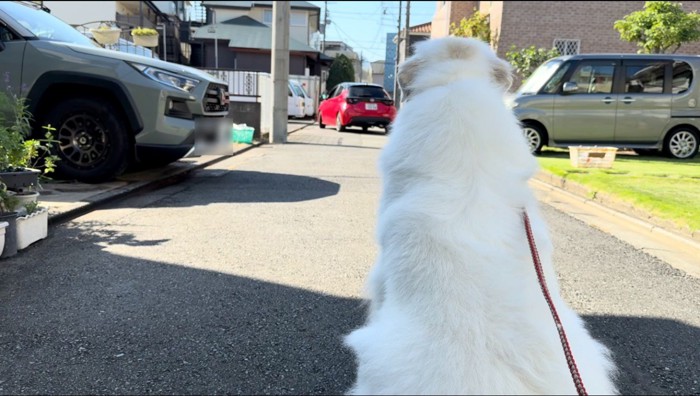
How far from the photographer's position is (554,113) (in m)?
10.8

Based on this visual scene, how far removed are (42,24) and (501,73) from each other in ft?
21.3

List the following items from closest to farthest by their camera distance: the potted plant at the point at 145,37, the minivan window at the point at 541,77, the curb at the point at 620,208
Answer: the curb at the point at 620,208 → the minivan window at the point at 541,77 → the potted plant at the point at 145,37

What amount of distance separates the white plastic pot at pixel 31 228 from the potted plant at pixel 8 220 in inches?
2.3

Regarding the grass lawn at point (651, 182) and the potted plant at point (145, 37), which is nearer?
the grass lawn at point (651, 182)

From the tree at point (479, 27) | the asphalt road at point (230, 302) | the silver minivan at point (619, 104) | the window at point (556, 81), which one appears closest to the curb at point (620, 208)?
the asphalt road at point (230, 302)

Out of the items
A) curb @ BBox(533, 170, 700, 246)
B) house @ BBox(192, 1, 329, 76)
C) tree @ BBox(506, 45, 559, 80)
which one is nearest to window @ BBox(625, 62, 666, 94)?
curb @ BBox(533, 170, 700, 246)

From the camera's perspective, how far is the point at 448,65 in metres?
1.72

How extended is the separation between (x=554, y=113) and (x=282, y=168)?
5.92 m

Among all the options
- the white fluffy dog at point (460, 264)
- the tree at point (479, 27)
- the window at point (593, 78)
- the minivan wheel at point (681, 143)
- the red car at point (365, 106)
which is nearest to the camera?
the white fluffy dog at point (460, 264)

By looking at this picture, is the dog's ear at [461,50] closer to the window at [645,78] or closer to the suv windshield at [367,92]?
the window at [645,78]

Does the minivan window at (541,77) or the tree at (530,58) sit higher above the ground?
the tree at (530,58)

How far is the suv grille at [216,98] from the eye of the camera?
6845 mm

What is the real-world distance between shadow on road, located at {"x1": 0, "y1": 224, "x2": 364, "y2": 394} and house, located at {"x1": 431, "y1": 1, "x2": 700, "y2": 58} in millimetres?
18335

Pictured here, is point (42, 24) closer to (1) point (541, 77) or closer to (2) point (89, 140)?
(2) point (89, 140)
